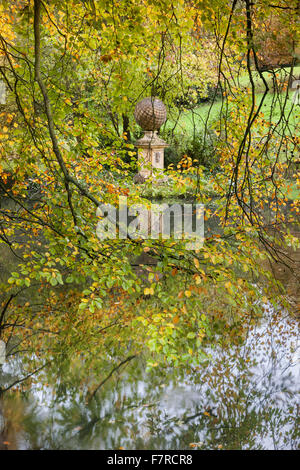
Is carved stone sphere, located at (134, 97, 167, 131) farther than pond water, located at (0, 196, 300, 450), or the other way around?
carved stone sphere, located at (134, 97, 167, 131)

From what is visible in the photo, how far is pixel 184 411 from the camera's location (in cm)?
354

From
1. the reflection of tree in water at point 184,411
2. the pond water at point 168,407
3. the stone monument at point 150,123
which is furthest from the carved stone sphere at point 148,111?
the reflection of tree in water at point 184,411

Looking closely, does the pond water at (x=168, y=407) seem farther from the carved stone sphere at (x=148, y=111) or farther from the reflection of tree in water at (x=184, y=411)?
the carved stone sphere at (x=148, y=111)

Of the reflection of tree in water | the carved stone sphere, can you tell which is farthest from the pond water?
the carved stone sphere

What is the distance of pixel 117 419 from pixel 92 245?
1.33 m

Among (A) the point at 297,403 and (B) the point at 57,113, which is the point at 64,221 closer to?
(B) the point at 57,113

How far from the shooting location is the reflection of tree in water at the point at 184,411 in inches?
125

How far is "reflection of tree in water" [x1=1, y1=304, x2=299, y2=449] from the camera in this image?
317cm

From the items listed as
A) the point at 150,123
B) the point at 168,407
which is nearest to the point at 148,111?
the point at 150,123

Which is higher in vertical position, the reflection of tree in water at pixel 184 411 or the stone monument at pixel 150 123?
the stone monument at pixel 150 123

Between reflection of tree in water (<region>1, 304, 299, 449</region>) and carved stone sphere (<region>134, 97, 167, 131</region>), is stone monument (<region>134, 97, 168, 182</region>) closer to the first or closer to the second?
carved stone sphere (<region>134, 97, 167, 131</region>)

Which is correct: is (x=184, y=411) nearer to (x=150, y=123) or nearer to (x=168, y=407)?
(x=168, y=407)

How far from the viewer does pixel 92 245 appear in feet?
11.8
